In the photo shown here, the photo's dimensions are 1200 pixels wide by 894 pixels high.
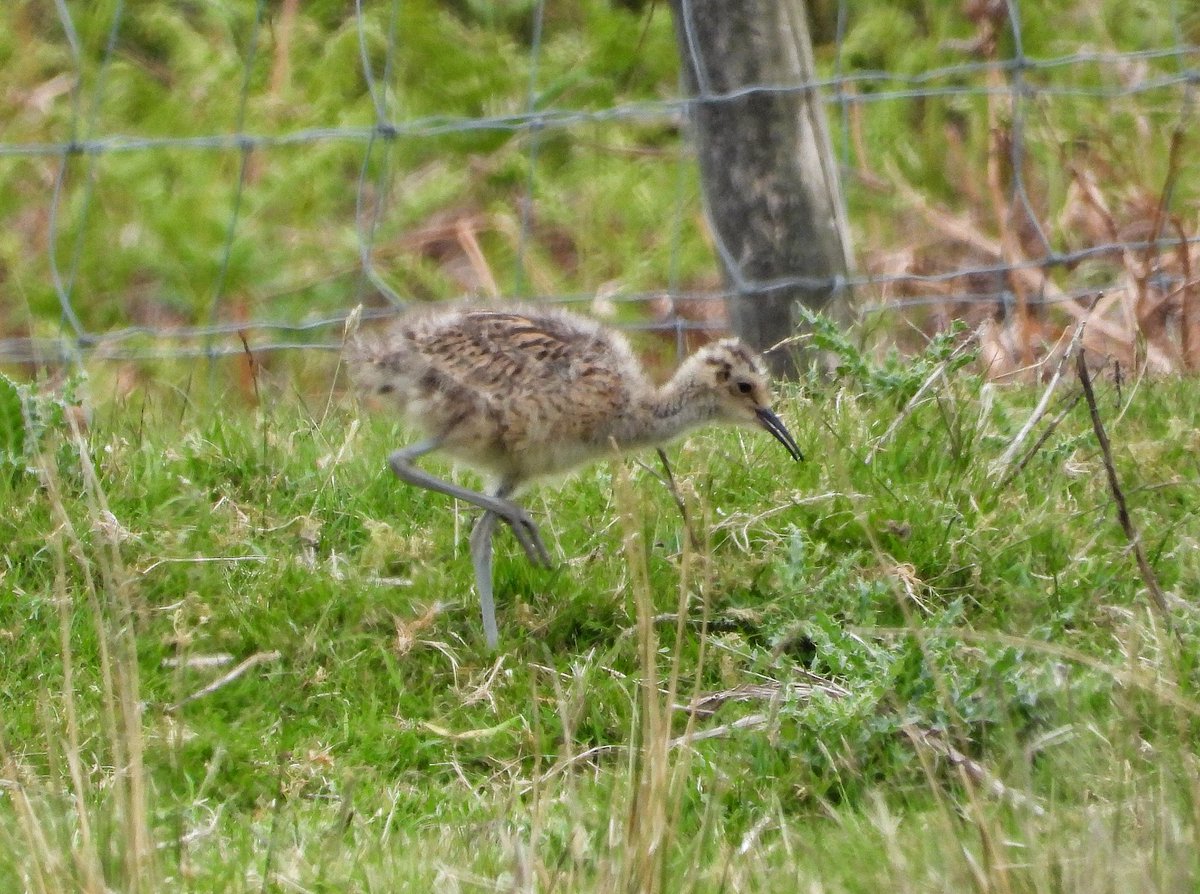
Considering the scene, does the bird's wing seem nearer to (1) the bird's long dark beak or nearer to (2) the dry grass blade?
(1) the bird's long dark beak

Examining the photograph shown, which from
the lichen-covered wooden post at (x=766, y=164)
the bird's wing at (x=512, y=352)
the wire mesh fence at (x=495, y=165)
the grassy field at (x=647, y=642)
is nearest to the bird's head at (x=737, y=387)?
the grassy field at (x=647, y=642)

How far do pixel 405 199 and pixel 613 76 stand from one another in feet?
4.44

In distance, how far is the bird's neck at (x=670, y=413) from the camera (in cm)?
537

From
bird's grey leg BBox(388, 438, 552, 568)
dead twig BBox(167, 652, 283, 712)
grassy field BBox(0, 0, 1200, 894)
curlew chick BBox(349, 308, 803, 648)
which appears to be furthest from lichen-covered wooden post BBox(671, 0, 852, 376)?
dead twig BBox(167, 652, 283, 712)

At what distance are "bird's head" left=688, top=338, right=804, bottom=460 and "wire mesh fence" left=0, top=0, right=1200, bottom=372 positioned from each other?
2.85 meters

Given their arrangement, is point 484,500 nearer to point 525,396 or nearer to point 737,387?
point 525,396

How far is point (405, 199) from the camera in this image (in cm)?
1023

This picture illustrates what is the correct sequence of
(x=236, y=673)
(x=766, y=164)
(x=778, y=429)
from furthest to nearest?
(x=766, y=164), (x=778, y=429), (x=236, y=673)

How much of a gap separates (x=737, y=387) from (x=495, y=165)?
5367 millimetres

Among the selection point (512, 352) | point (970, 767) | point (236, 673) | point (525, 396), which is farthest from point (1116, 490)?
point (236, 673)

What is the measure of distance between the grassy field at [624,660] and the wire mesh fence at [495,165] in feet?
9.32

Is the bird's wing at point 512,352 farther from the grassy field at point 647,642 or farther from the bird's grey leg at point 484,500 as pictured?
the grassy field at point 647,642

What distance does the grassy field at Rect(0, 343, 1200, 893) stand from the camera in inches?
128

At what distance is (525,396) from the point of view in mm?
5094
